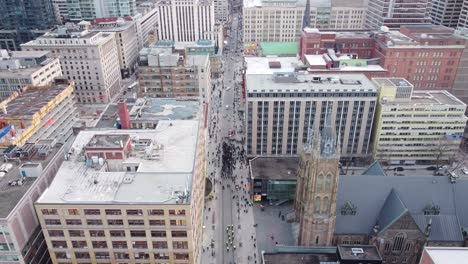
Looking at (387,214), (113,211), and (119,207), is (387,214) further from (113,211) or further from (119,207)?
(113,211)

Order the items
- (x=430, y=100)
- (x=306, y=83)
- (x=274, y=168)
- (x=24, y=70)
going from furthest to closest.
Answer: (x=24, y=70) → (x=430, y=100) → (x=306, y=83) → (x=274, y=168)

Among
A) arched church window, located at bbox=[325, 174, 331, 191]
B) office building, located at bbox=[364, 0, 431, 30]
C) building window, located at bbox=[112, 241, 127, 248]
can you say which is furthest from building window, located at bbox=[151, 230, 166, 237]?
office building, located at bbox=[364, 0, 431, 30]

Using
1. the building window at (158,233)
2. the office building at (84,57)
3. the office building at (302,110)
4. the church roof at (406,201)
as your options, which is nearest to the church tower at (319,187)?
the church roof at (406,201)

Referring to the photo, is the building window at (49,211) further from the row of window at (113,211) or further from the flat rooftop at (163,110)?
the flat rooftop at (163,110)

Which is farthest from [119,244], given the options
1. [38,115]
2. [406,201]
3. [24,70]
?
[24,70]

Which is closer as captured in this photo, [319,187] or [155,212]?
[155,212]

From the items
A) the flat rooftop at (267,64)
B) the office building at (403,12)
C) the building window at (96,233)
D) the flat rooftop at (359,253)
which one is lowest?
the flat rooftop at (359,253)
